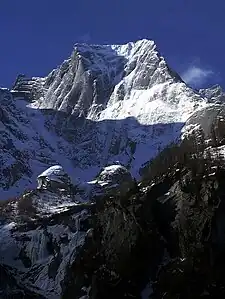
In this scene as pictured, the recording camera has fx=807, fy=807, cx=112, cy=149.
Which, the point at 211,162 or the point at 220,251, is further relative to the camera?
the point at 211,162

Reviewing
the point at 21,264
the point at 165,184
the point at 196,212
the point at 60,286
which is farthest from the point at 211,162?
the point at 21,264

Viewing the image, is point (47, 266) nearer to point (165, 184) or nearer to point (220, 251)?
point (165, 184)

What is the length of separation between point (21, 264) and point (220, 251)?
244 feet

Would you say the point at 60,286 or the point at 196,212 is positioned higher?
the point at 196,212

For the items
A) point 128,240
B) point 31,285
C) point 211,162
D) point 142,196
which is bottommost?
point 31,285

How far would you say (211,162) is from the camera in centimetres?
17475

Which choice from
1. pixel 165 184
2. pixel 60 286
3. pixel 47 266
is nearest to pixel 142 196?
pixel 165 184

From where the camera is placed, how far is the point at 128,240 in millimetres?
149000

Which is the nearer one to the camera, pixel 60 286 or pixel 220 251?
pixel 220 251

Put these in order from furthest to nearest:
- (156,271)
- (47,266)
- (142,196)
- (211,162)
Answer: (47,266), (211,162), (142,196), (156,271)

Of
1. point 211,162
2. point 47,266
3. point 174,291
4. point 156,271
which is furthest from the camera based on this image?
point 47,266

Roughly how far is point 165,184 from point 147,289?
29.1 metres

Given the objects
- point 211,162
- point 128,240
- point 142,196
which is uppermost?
point 211,162

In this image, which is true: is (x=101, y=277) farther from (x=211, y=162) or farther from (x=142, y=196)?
(x=211, y=162)
